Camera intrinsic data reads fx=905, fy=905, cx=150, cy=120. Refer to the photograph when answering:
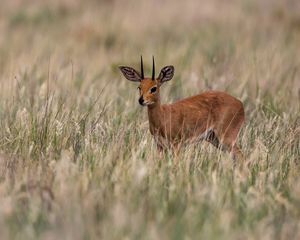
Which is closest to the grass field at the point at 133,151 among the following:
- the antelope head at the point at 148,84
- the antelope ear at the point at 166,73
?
the antelope head at the point at 148,84

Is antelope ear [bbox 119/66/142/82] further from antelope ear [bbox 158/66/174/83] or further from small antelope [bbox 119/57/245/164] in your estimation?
antelope ear [bbox 158/66/174/83]

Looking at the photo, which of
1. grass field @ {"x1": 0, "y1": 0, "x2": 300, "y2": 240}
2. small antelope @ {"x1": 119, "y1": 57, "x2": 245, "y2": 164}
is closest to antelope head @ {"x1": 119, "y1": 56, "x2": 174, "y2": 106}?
small antelope @ {"x1": 119, "y1": 57, "x2": 245, "y2": 164}

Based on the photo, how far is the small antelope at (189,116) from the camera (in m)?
6.02

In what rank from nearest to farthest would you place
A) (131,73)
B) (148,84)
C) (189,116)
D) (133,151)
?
(133,151) → (148,84) → (131,73) → (189,116)

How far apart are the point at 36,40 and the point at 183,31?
88.8 inches

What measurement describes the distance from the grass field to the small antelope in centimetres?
16

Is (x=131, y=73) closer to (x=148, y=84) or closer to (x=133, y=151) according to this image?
(x=148, y=84)

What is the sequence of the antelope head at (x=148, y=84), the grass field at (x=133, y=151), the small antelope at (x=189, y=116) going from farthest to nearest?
the small antelope at (x=189, y=116) < the antelope head at (x=148, y=84) < the grass field at (x=133, y=151)

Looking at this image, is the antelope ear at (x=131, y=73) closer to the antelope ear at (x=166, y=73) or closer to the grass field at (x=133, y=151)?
the antelope ear at (x=166, y=73)

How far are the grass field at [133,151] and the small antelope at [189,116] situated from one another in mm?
160

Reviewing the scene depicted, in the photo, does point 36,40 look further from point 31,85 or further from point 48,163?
point 48,163

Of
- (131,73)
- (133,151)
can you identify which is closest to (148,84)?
(131,73)

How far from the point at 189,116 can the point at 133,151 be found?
1.31 metres

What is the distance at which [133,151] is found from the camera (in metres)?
5.09
